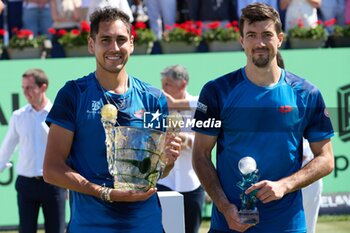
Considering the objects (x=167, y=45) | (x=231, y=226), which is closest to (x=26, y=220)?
(x=167, y=45)

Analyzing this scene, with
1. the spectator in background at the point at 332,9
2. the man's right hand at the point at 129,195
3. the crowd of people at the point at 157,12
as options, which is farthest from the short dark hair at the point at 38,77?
the spectator in background at the point at 332,9

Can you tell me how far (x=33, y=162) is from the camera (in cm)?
909

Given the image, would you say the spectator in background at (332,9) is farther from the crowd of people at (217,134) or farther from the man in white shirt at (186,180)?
the crowd of people at (217,134)

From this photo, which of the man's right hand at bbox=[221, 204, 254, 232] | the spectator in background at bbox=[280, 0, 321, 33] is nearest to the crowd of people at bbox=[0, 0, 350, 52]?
the spectator in background at bbox=[280, 0, 321, 33]

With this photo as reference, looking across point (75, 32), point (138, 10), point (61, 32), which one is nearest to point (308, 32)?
point (138, 10)

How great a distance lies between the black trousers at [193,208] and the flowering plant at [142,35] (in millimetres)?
3153

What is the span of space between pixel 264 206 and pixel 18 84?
621cm

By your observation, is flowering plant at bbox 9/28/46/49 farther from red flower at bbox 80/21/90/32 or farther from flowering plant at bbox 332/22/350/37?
flowering plant at bbox 332/22/350/37

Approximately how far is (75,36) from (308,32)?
290cm

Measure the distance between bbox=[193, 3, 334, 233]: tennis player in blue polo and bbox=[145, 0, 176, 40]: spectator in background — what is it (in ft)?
22.2

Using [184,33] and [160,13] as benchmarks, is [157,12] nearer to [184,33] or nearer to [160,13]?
[160,13]

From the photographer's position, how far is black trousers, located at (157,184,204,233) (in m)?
8.57

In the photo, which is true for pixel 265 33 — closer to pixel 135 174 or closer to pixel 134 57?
pixel 135 174

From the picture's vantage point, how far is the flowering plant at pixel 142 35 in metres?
11.4
